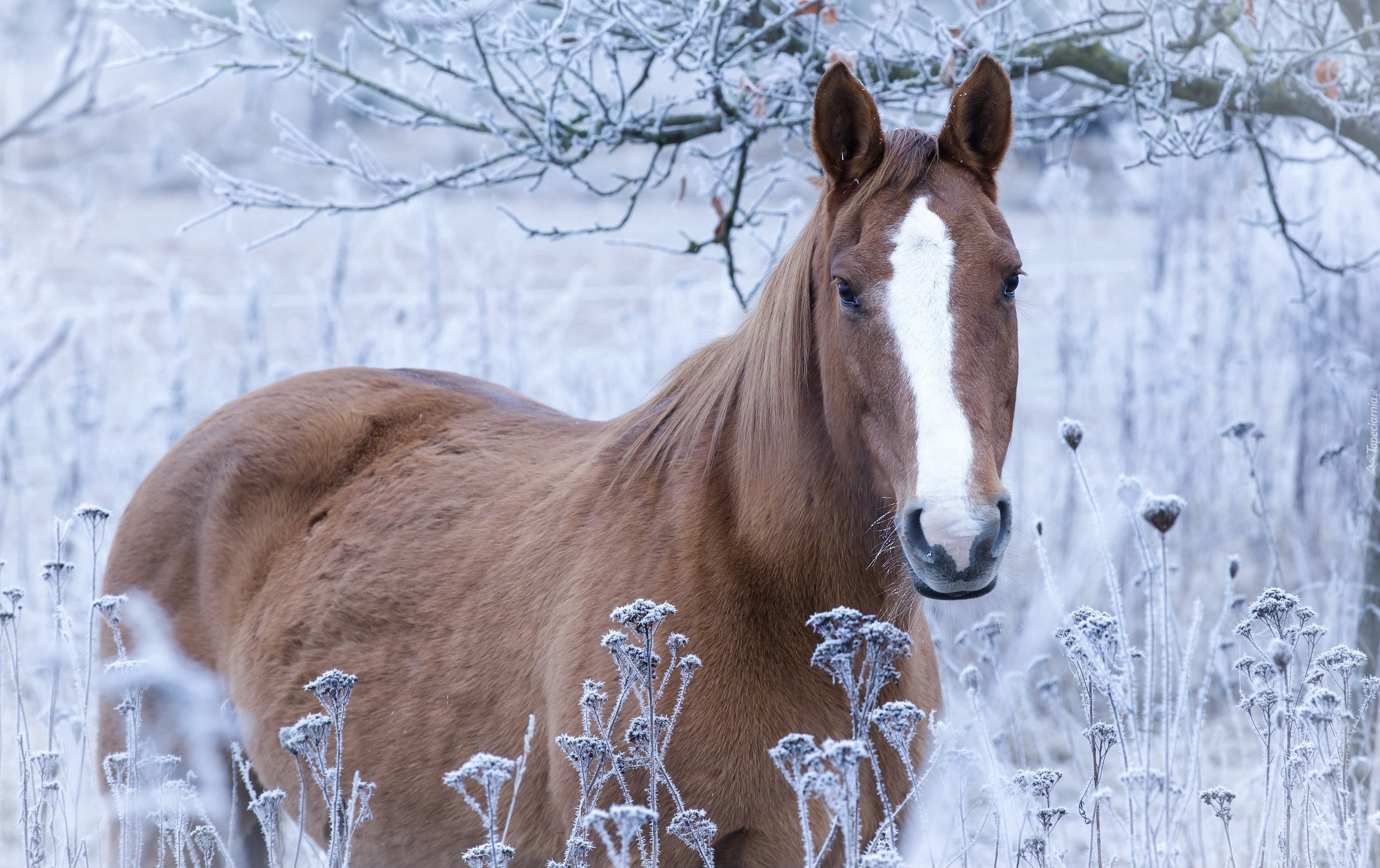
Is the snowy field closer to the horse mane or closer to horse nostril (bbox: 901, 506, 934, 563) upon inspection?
the horse mane

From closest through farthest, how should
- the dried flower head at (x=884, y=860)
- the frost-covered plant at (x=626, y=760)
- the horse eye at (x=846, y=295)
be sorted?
the dried flower head at (x=884, y=860), the frost-covered plant at (x=626, y=760), the horse eye at (x=846, y=295)

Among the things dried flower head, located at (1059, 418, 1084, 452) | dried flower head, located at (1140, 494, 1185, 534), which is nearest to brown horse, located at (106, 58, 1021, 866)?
dried flower head, located at (1059, 418, 1084, 452)

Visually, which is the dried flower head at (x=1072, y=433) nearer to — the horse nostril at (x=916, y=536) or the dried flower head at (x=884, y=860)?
the horse nostril at (x=916, y=536)

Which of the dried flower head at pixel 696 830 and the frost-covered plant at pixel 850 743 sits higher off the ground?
the frost-covered plant at pixel 850 743

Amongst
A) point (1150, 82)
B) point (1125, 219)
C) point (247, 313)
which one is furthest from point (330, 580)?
point (1125, 219)

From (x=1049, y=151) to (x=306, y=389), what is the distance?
8.44 feet

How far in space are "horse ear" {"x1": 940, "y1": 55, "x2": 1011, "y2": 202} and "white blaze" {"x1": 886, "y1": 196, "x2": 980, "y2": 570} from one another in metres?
0.23

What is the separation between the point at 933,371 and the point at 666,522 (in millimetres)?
758

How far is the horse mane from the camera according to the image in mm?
2193

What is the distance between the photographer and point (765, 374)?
2338 millimetres

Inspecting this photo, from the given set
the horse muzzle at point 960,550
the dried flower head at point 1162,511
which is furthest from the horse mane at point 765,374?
the dried flower head at point 1162,511

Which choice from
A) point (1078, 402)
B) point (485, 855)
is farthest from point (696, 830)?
point (1078, 402)

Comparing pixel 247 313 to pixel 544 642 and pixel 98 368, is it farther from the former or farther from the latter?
pixel 544 642

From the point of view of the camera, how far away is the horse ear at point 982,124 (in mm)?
2215
